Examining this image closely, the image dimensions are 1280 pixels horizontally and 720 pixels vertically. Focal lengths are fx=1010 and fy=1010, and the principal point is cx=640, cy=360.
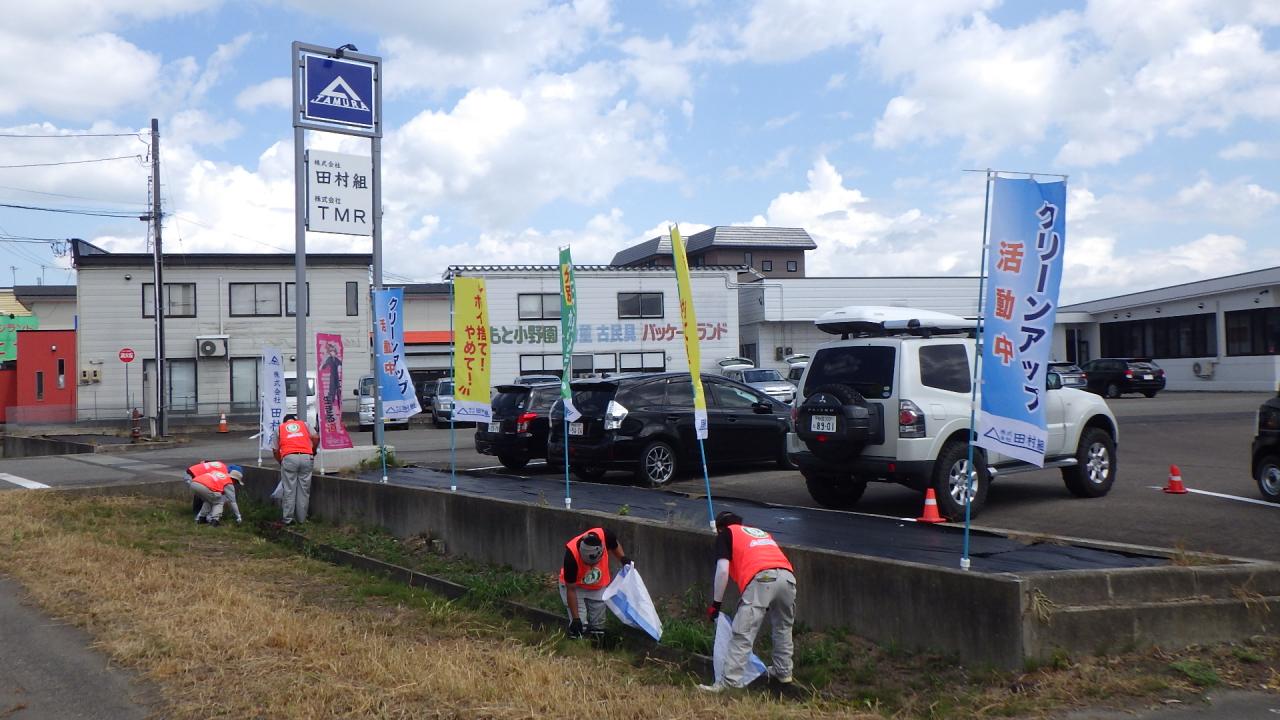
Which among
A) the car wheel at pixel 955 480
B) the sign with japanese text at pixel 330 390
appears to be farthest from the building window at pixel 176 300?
the car wheel at pixel 955 480

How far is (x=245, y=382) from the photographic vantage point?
136 feet

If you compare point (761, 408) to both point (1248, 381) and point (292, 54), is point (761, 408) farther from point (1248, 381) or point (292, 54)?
point (1248, 381)

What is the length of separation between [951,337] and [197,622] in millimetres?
7675

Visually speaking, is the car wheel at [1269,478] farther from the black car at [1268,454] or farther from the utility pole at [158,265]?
the utility pole at [158,265]

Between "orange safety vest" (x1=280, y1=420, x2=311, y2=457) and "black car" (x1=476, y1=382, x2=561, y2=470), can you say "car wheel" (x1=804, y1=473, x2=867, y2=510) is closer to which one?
"black car" (x1=476, y1=382, x2=561, y2=470)

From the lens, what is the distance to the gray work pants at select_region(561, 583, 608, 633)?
8109 mm

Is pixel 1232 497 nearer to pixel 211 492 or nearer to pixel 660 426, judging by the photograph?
pixel 660 426

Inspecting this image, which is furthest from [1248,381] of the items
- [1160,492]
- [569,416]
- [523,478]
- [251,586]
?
[251,586]

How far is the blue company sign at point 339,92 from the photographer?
57.4 ft

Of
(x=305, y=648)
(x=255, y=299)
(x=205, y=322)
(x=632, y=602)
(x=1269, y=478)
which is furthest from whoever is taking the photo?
(x=255, y=299)

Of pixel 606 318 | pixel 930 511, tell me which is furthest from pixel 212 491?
pixel 606 318

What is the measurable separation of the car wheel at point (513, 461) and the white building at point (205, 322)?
25283mm

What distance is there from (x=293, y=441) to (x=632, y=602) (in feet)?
30.0

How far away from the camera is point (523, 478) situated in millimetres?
15914
